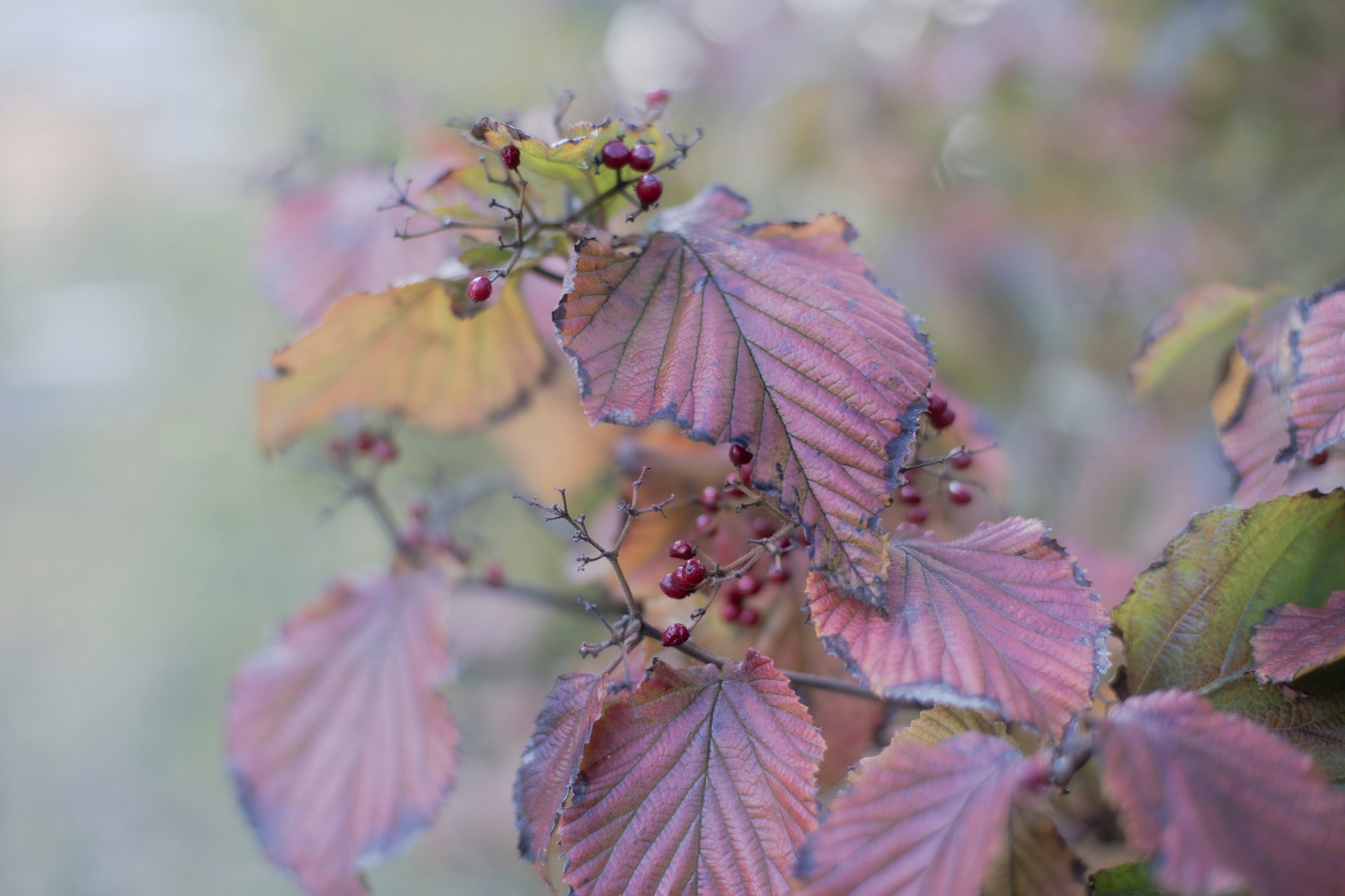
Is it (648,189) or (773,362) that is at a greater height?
(648,189)

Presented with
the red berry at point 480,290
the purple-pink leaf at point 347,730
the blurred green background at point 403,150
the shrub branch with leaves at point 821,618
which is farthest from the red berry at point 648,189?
the blurred green background at point 403,150

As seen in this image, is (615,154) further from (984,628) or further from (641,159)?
(984,628)

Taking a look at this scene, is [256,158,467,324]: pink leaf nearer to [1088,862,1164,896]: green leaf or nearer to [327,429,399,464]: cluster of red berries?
[327,429,399,464]: cluster of red berries

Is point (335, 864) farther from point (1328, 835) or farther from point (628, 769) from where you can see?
point (1328, 835)

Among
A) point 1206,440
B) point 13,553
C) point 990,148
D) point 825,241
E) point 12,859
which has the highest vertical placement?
point 13,553

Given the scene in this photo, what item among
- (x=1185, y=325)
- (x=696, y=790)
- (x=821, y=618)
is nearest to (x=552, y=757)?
(x=696, y=790)

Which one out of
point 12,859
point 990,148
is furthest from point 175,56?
point 990,148
